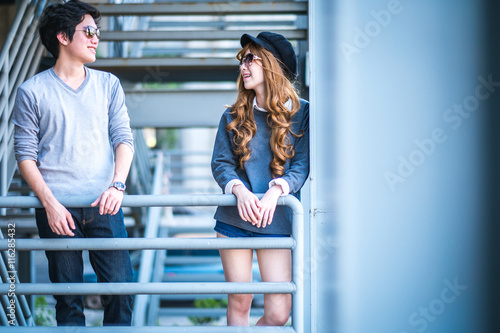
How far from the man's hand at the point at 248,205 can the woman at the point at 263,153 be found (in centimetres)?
12

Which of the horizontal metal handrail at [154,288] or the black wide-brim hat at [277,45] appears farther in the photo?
the black wide-brim hat at [277,45]

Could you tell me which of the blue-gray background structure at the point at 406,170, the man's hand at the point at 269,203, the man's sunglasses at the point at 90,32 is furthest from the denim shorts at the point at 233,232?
the man's sunglasses at the point at 90,32

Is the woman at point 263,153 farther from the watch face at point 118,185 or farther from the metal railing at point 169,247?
the watch face at point 118,185

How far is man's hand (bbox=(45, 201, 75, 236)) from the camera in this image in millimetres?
2078

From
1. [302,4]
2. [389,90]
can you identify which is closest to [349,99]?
[389,90]

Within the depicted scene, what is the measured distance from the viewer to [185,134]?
83.7 ft

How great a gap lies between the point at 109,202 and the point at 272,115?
2.62ft

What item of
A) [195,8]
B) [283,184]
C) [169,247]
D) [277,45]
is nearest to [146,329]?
[169,247]

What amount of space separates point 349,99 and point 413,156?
366 mm

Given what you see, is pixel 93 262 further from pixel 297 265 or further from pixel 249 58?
pixel 249 58

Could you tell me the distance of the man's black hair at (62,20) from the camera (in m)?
2.30

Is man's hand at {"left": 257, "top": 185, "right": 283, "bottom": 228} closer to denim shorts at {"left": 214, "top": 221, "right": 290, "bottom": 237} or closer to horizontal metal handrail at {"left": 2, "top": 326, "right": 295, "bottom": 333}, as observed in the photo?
denim shorts at {"left": 214, "top": 221, "right": 290, "bottom": 237}

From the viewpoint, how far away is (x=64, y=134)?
226cm

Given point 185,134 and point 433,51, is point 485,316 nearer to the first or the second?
point 433,51
